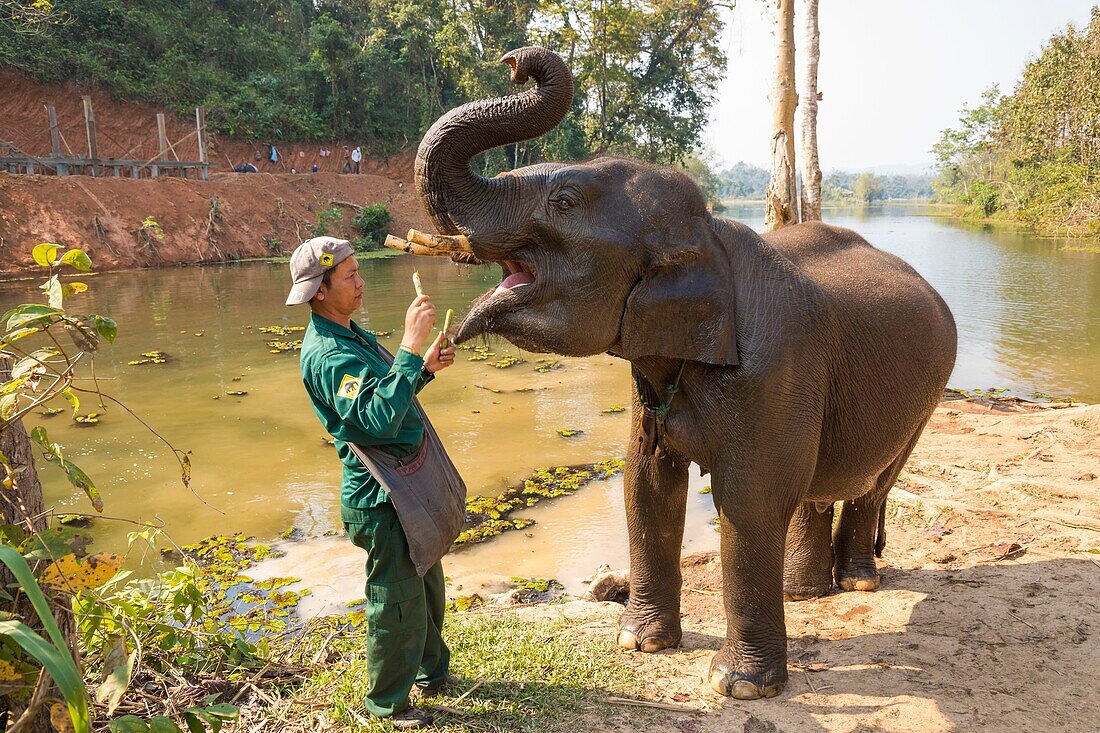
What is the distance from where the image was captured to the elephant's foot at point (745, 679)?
3.18 m

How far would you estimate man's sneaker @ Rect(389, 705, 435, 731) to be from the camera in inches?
112

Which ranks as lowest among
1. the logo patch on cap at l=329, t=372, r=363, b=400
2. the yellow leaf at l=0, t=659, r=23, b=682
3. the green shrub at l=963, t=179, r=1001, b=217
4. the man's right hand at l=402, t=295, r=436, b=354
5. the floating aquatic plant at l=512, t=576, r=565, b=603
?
the floating aquatic plant at l=512, t=576, r=565, b=603

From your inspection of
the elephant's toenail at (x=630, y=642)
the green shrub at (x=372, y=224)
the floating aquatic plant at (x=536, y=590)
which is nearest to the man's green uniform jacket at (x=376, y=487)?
the elephant's toenail at (x=630, y=642)

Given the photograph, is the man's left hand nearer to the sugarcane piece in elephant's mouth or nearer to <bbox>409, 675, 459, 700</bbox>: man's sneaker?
the sugarcane piece in elephant's mouth

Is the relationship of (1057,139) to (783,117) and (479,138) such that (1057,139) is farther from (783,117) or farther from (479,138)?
(479,138)

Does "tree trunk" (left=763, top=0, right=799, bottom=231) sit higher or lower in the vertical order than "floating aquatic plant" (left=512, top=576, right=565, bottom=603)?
higher

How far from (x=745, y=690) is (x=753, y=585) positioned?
43 centimetres

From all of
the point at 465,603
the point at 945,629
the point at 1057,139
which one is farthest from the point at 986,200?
the point at 465,603

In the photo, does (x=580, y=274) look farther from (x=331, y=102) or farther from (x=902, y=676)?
(x=331, y=102)

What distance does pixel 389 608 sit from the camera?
2.73m

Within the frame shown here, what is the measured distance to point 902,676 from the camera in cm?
339

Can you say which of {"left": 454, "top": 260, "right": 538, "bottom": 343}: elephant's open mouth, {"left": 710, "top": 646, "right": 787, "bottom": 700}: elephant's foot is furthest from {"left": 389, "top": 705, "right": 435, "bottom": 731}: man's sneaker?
{"left": 454, "top": 260, "right": 538, "bottom": 343}: elephant's open mouth

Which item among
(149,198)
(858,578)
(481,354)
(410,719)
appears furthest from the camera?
(149,198)

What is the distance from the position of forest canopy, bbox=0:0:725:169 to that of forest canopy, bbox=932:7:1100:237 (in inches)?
543
